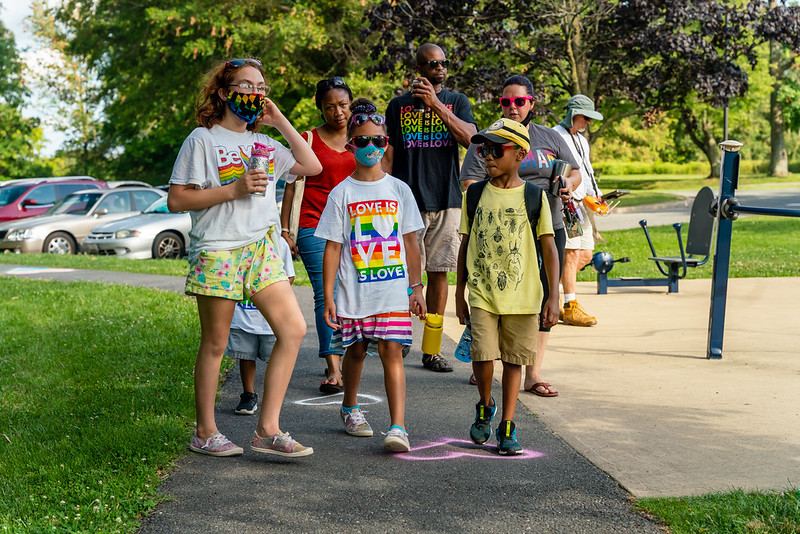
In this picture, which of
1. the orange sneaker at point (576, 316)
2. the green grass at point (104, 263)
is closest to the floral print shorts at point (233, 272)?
the orange sneaker at point (576, 316)

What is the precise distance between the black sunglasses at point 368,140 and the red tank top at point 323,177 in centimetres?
113

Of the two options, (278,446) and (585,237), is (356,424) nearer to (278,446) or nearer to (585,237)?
(278,446)

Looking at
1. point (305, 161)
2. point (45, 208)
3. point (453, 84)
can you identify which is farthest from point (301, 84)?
point (305, 161)

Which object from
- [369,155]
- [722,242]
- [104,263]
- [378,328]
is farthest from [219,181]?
[104,263]

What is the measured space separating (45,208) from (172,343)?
17647 mm

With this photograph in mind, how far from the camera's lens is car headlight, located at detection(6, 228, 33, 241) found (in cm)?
2020

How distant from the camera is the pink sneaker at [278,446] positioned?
4.40 meters

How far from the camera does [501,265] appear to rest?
15.6ft

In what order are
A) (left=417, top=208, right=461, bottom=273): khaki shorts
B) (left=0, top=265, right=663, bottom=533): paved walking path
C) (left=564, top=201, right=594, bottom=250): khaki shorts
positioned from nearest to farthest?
(left=0, top=265, right=663, bottom=533): paved walking path → (left=417, top=208, right=461, bottom=273): khaki shorts → (left=564, top=201, right=594, bottom=250): khaki shorts

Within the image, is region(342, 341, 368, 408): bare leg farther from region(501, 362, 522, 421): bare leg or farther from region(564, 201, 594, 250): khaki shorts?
region(564, 201, 594, 250): khaki shorts

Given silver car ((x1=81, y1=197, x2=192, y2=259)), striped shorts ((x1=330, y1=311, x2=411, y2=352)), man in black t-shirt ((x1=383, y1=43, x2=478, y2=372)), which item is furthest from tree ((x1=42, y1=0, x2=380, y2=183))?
striped shorts ((x1=330, y1=311, x2=411, y2=352))

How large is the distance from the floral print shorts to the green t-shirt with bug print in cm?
107

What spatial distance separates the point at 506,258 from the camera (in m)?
4.73

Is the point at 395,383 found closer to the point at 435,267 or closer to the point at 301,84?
the point at 435,267
